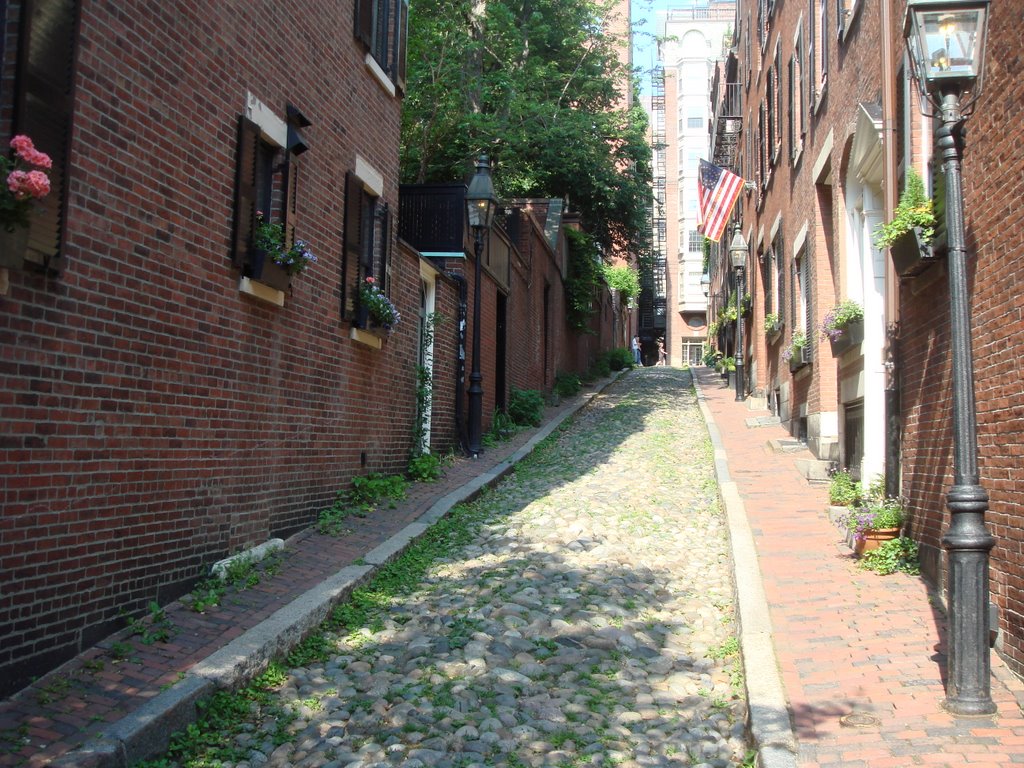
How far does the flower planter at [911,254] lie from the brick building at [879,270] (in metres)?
0.05

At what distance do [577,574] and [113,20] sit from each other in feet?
17.3

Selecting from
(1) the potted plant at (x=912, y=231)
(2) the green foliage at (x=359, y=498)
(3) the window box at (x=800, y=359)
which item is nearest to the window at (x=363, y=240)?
(2) the green foliage at (x=359, y=498)

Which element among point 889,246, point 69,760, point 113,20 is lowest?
point 69,760

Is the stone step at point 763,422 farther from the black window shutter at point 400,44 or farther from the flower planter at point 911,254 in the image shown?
the flower planter at point 911,254

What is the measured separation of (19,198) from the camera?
4094 millimetres

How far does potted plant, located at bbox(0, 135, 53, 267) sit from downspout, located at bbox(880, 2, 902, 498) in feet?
21.5

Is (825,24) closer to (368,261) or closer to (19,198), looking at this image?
(368,261)

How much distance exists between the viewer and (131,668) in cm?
473

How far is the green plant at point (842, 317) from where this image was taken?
1009 cm

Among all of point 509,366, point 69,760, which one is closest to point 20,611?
point 69,760

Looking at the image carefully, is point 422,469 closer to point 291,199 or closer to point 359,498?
point 359,498

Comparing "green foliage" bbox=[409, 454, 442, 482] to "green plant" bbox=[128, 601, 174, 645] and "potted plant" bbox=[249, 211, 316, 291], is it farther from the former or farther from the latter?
"green plant" bbox=[128, 601, 174, 645]

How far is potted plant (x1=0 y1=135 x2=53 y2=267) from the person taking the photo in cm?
405

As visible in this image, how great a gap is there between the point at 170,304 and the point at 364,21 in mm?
5481
